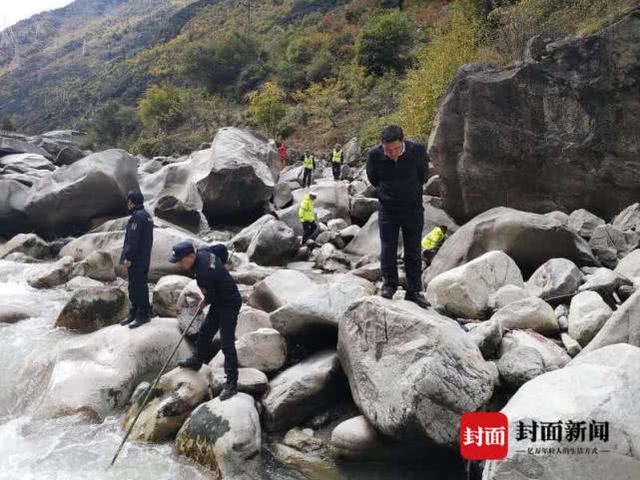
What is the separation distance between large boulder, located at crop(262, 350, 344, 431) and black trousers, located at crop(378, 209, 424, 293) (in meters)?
1.18

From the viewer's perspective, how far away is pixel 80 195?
46.6ft

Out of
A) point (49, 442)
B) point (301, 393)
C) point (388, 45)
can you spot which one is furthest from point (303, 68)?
point (49, 442)

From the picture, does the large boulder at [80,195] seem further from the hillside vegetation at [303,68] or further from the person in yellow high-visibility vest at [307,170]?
the hillside vegetation at [303,68]

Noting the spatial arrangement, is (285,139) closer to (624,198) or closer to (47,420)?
(624,198)

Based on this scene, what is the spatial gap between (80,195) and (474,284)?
11.2 metres

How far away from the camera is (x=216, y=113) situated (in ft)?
131

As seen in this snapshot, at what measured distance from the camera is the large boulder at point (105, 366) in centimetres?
616

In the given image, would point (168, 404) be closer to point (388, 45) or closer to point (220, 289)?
point (220, 289)

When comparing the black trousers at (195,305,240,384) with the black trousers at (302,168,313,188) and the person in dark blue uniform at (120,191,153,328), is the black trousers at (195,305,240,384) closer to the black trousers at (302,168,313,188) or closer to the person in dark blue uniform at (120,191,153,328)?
the person in dark blue uniform at (120,191,153,328)

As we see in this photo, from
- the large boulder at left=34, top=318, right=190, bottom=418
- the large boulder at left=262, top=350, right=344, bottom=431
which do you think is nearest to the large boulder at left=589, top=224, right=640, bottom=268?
the large boulder at left=262, top=350, right=344, bottom=431

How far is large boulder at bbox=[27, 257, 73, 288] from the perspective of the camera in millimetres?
10609

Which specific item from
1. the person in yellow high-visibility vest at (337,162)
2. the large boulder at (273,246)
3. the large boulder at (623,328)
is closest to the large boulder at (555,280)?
the large boulder at (623,328)

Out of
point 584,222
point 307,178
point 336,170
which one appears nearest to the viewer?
point 584,222

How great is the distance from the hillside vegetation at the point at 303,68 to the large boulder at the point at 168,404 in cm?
978
